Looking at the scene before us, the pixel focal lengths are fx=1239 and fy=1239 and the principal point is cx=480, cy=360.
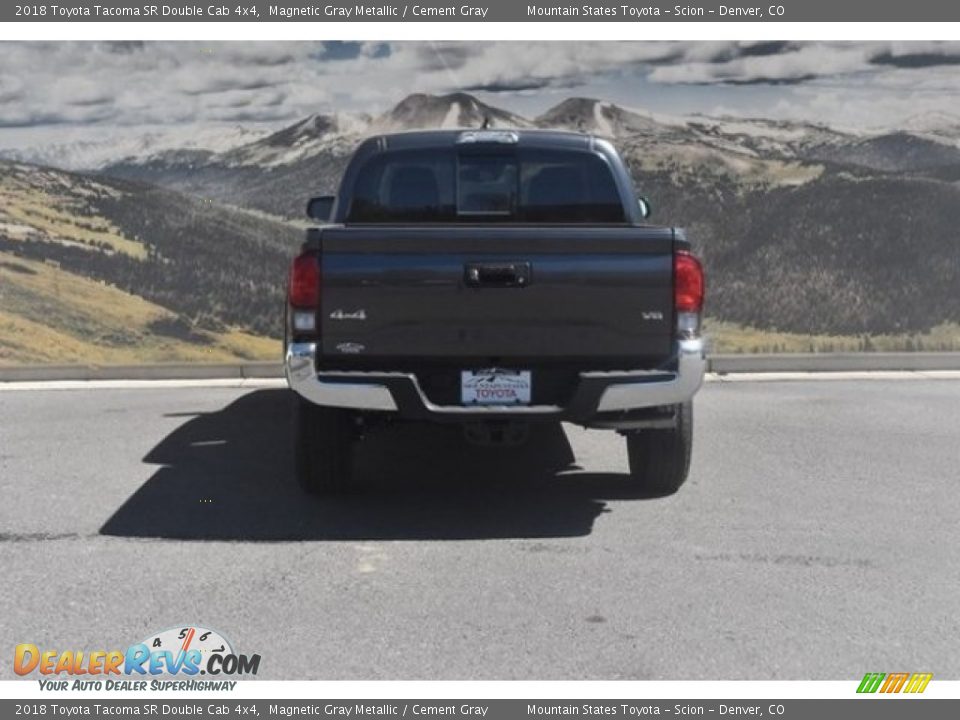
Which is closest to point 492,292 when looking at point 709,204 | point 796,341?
point 796,341

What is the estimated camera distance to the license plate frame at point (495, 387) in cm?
604

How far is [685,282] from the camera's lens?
5988mm

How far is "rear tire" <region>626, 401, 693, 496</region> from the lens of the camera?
6723 millimetres

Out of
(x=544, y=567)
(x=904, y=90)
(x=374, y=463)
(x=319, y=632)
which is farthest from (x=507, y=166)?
(x=904, y=90)

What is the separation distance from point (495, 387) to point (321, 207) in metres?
2.87

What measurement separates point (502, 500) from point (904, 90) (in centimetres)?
836

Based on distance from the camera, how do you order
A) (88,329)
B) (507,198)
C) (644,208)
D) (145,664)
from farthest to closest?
1. (88,329)
2. (644,208)
3. (507,198)
4. (145,664)

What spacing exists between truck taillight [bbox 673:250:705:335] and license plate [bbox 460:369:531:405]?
80 cm

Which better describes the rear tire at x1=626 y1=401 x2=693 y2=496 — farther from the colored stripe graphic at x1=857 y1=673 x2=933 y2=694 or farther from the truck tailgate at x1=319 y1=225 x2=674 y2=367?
the colored stripe graphic at x1=857 y1=673 x2=933 y2=694

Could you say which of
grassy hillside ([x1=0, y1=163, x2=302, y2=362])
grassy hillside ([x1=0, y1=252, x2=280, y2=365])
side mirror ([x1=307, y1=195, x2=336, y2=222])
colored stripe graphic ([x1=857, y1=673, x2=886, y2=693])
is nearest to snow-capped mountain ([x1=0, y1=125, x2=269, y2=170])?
grassy hillside ([x1=0, y1=163, x2=302, y2=362])

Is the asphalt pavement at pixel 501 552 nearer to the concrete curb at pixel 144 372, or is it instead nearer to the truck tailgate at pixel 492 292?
the truck tailgate at pixel 492 292

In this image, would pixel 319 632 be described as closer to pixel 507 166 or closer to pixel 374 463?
pixel 374 463

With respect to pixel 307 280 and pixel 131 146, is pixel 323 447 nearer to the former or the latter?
pixel 307 280

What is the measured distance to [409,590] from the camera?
5.21 meters
